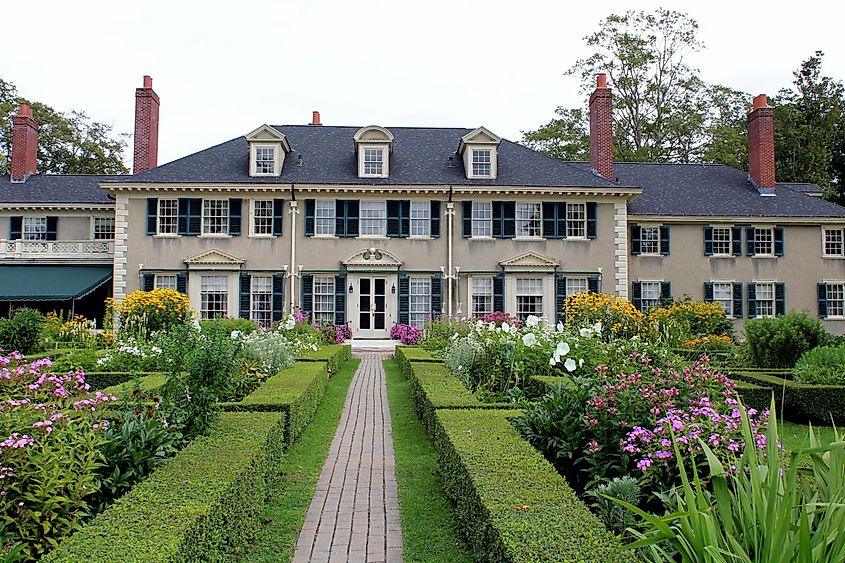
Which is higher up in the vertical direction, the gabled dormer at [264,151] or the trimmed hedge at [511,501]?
the gabled dormer at [264,151]

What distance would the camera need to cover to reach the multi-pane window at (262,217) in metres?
24.6

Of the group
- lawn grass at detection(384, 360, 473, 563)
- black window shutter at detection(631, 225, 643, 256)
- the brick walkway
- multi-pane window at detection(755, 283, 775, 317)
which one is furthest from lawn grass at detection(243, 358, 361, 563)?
multi-pane window at detection(755, 283, 775, 317)

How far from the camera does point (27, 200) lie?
26.9m

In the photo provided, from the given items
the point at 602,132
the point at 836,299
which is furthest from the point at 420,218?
the point at 836,299

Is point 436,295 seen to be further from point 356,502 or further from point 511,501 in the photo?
point 511,501

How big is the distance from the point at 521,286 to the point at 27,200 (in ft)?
64.6

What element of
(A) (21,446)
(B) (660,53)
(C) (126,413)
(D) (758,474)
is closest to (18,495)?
(A) (21,446)

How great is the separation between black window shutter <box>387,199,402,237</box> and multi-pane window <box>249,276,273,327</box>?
467 cm

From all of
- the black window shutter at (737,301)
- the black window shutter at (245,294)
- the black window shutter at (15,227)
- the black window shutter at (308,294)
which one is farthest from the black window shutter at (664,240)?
the black window shutter at (15,227)

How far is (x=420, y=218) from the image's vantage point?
24859mm

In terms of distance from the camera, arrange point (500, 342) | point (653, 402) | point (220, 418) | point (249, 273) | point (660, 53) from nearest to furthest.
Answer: point (653, 402) → point (220, 418) → point (500, 342) → point (249, 273) → point (660, 53)

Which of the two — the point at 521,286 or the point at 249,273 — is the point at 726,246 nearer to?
the point at 521,286

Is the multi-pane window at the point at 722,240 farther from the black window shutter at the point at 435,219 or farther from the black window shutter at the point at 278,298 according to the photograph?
the black window shutter at the point at 278,298

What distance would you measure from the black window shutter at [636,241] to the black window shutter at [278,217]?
1327 centimetres
